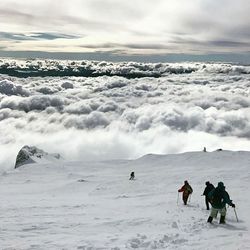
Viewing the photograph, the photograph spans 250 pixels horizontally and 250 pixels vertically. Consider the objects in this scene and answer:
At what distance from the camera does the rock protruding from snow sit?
56606 mm

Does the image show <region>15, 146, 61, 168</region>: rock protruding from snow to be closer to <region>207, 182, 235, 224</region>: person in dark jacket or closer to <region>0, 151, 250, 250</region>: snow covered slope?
<region>0, 151, 250, 250</region>: snow covered slope

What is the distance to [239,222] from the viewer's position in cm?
1538

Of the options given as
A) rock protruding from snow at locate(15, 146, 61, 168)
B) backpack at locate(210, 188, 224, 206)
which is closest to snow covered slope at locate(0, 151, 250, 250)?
backpack at locate(210, 188, 224, 206)

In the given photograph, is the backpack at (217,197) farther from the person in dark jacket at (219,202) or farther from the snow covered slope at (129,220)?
the snow covered slope at (129,220)

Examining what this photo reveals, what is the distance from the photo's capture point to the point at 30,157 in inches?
2256

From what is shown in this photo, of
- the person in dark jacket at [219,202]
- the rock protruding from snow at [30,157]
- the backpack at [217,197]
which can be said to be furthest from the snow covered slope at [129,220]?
the rock protruding from snow at [30,157]

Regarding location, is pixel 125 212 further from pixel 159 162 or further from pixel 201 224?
pixel 159 162

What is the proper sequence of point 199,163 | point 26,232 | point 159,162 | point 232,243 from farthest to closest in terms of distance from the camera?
point 159,162 → point 199,163 → point 26,232 → point 232,243

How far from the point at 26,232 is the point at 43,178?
88.4 feet

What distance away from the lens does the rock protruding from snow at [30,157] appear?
56606mm

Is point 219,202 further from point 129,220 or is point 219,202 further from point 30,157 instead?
point 30,157

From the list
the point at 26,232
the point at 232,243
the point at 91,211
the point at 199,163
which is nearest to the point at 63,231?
the point at 26,232

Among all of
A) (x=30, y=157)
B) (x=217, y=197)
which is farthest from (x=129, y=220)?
(x=30, y=157)

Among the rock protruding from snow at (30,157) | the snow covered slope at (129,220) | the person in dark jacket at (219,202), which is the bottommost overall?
the rock protruding from snow at (30,157)
